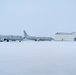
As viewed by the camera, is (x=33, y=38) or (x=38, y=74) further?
(x=33, y=38)

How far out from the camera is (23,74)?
16.2 feet

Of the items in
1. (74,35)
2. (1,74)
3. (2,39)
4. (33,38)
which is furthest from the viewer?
(74,35)

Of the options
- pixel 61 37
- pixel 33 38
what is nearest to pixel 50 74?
pixel 33 38

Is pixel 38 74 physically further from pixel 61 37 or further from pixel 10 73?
pixel 61 37

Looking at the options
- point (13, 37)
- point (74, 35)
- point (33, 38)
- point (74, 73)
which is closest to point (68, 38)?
point (74, 35)

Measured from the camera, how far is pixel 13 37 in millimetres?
45875

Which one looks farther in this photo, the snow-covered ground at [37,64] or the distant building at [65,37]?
the distant building at [65,37]

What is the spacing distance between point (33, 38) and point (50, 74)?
2098 inches

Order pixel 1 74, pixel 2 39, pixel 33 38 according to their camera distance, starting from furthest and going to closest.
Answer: pixel 33 38
pixel 2 39
pixel 1 74

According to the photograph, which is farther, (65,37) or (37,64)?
(65,37)

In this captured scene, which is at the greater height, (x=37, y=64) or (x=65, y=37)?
(x=65, y=37)

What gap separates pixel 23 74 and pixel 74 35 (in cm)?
6033

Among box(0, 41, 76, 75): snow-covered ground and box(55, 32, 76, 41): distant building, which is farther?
box(55, 32, 76, 41): distant building

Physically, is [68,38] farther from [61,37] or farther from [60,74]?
[60,74]
